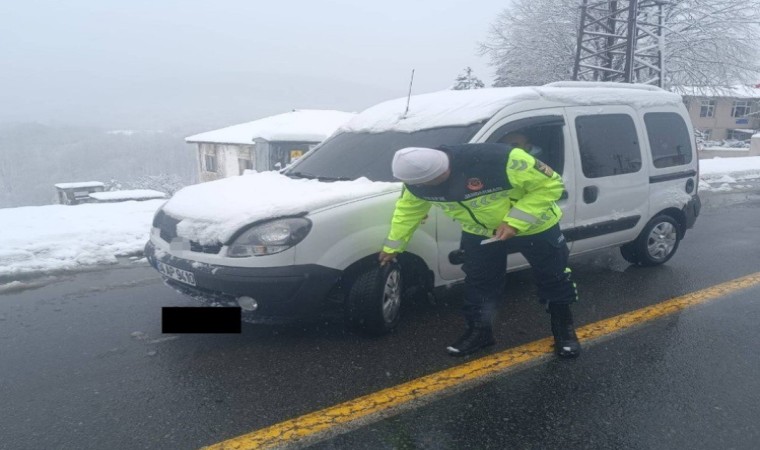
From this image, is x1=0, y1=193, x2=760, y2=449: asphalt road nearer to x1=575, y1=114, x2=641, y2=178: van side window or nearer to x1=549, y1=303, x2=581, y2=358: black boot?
x1=549, y1=303, x2=581, y2=358: black boot

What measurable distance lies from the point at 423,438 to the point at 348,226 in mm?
1375

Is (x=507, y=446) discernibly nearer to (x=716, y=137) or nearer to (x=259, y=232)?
(x=259, y=232)

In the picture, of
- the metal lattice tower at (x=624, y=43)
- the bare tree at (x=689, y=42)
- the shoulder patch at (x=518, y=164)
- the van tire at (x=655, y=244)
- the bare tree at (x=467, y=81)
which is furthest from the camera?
the bare tree at (x=467, y=81)

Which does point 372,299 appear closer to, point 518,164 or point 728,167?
point 518,164

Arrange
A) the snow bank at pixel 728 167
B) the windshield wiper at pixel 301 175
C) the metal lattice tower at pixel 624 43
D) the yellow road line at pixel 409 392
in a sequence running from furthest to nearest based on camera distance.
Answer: the metal lattice tower at pixel 624 43
the snow bank at pixel 728 167
the windshield wiper at pixel 301 175
the yellow road line at pixel 409 392

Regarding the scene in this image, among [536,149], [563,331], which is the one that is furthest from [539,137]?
[563,331]

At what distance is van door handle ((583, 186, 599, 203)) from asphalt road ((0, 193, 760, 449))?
804 millimetres

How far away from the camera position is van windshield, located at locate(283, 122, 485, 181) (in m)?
3.90

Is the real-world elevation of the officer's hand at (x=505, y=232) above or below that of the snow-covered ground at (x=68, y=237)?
above

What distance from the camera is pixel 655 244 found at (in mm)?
5219

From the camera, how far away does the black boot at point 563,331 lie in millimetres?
3254

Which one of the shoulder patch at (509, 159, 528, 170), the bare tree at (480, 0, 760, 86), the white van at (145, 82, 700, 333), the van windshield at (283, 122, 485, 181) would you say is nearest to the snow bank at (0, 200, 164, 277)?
the white van at (145, 82, 700, 333)

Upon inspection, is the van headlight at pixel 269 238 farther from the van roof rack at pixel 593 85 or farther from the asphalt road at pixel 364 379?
the van roof rack at pixel 593 85

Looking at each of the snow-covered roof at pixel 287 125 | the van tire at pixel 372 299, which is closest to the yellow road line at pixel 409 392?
the van tire at pixel 372 299
